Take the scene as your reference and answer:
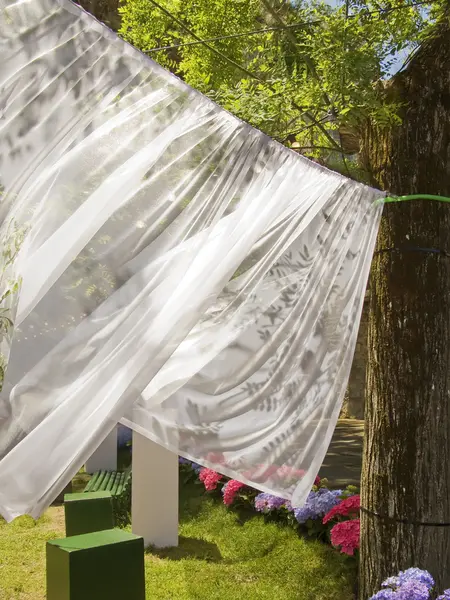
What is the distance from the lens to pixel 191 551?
203 inches

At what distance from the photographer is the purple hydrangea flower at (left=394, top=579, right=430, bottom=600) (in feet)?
9.43

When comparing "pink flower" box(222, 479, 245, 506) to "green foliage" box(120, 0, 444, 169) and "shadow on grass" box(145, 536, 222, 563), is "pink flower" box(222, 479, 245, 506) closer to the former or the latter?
"shadow on grass" box(145, 536, 222, 563)

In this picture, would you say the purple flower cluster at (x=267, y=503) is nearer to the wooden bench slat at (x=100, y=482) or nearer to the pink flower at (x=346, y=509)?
the pink flower at (x=346, y=509)

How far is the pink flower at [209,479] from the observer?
623 centimetres

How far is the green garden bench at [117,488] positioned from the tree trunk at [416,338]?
293 cm

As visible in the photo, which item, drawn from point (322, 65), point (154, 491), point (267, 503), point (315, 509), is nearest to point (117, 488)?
point (154, 491)

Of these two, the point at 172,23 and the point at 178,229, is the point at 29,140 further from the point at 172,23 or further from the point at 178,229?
the point at 172,23

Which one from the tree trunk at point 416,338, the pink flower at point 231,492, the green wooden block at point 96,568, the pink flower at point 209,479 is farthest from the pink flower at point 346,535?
the pink flower at point 209,479

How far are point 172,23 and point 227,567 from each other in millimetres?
3452

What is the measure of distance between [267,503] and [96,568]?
2.43 metres

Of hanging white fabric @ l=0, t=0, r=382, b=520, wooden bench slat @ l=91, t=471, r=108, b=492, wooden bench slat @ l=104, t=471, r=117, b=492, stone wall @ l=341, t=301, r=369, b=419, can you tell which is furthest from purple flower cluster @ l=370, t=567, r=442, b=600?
stone wall @ l=341, t=301, r=369, b=419

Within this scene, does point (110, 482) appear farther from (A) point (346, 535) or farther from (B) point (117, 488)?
(A) point (346, 535)

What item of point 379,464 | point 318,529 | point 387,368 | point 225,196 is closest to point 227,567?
point 318,529

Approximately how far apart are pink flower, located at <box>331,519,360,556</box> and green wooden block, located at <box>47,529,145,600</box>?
1484 millimetres
